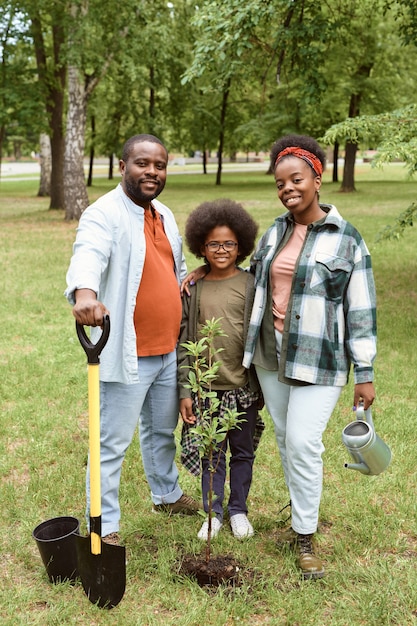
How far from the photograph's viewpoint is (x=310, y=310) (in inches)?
119

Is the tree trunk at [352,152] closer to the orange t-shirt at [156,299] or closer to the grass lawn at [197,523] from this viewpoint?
the grass lawn at [197,523]

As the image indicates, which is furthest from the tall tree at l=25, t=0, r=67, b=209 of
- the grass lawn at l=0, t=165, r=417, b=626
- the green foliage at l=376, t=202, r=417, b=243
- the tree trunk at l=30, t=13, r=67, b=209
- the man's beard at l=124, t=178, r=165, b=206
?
the man's beard at l=124, t=178, r=165, b=206

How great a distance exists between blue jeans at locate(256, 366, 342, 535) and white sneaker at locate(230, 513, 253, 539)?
1.08 ft

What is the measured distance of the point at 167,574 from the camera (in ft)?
10.5

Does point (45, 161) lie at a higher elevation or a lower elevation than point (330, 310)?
higher

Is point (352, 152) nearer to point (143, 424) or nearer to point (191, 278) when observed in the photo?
point (191, 278)

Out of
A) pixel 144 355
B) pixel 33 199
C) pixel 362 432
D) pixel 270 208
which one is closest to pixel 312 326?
pixel 362 432

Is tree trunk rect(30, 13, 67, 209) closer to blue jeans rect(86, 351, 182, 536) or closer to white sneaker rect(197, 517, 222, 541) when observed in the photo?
blue jeans rect(86, 351, 182, 536)

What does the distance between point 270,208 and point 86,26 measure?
7580 mm

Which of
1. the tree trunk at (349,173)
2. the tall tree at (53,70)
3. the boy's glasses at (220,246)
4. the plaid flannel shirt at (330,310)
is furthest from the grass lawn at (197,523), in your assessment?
the tree trunk at (349,173)

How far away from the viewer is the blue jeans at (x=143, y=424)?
318cm

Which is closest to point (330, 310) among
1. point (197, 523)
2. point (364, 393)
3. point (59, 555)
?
point (364, 393)

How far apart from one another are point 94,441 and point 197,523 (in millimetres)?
1123

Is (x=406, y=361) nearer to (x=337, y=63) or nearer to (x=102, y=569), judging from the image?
(x=102, y=569)
